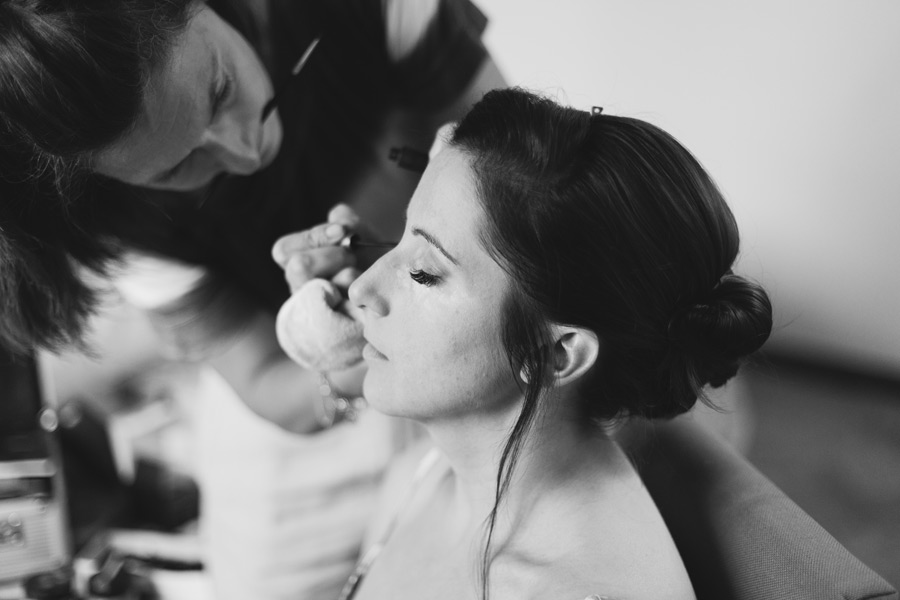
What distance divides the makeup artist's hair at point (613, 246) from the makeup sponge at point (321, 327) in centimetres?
25

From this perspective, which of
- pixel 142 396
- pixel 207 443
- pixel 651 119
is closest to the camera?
pixel 651 119

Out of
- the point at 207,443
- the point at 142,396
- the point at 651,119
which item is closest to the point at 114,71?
the point at 651,119

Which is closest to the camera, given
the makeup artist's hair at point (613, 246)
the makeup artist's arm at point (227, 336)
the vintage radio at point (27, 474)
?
the makeup artist's hair at point (613, 246)

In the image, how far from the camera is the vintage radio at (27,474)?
1606 millimetres

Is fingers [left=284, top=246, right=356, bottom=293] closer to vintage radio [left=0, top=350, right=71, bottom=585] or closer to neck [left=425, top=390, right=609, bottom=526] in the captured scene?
neck [left=425, top=390, right=609, bottom=526]

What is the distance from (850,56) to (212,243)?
108cm

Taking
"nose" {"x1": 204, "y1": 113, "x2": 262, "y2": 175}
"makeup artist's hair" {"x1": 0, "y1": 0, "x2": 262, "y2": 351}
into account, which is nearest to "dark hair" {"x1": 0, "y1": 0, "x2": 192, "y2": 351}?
"makeup artist's hair" {"x1": 0, "y1": 0, "x2": 262, "y2": 351}

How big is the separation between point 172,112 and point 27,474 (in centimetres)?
116

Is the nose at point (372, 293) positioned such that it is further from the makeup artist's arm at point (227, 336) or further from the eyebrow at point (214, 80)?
the makeup artist's arm at point (227, 336)

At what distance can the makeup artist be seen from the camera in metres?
0.79

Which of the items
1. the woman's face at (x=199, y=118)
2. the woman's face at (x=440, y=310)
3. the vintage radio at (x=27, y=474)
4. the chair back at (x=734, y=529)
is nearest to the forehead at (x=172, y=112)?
the woman's face at (x=199, y=118)

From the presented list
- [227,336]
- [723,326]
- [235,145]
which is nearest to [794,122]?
[723,326]

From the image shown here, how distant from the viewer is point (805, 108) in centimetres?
98

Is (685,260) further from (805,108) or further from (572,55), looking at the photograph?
(572,55)
